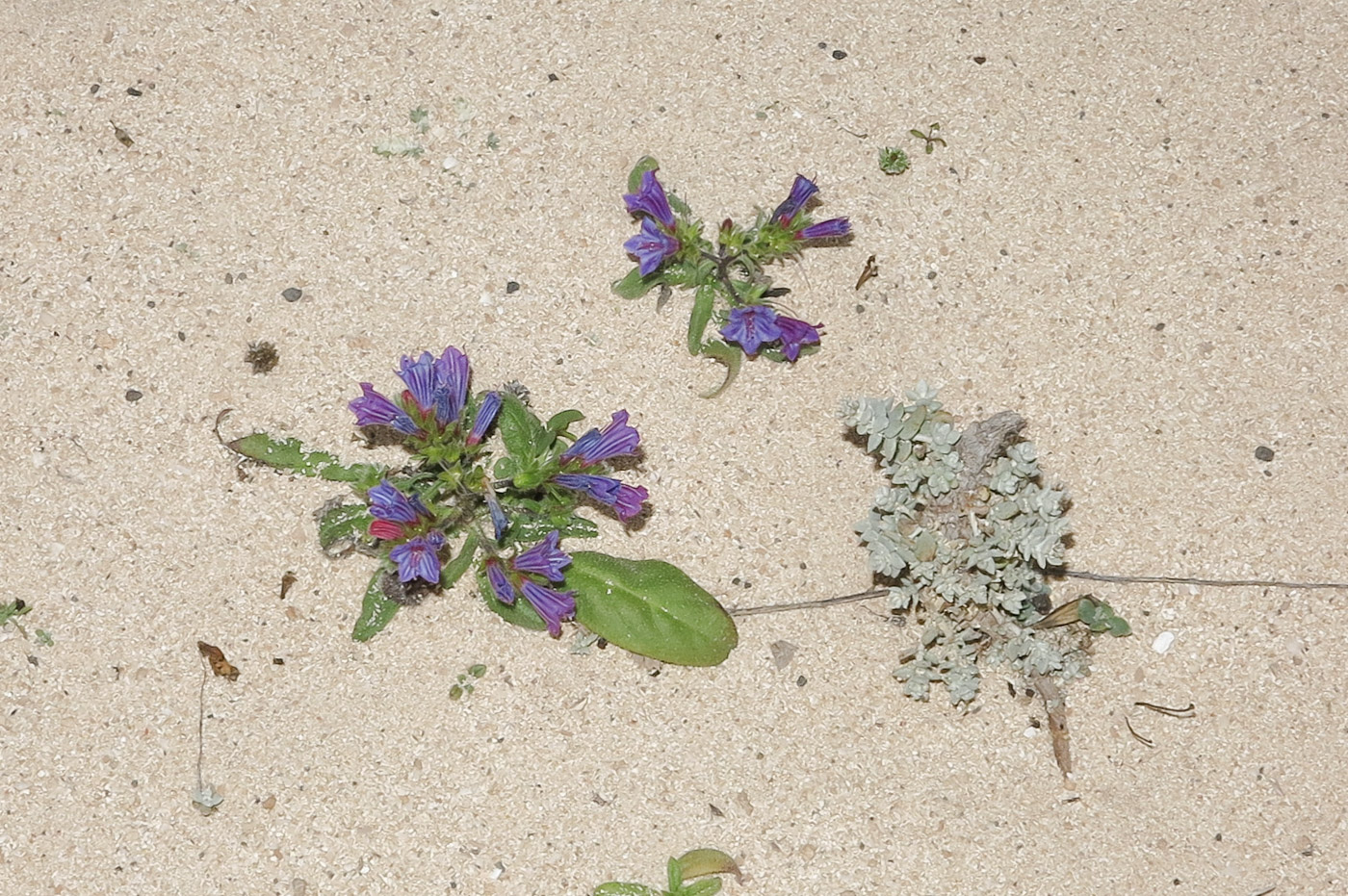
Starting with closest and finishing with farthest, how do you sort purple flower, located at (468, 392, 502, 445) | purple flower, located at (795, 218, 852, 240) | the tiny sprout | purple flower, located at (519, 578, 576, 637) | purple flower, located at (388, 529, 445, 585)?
purple flower, located at (388, 529, 445, 585), purple flower, located at (519, 578, 576, 637), purple flower, located at (468, 392, 502, 445), purple flower, located at (795, 218, 852, 240), the tiny sprout

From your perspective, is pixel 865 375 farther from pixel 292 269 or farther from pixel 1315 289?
pixel 292 269

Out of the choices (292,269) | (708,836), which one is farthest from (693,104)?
(708,836)

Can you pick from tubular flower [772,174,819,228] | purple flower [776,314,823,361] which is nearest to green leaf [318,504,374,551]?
purple flower [776,314,823,361]

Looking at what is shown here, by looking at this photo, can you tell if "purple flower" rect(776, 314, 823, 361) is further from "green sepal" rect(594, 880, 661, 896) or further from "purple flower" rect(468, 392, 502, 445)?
"green sepal" rect(594, 880, 661, 896)

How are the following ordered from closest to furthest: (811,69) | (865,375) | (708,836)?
1. (708,836)
2. (865,375)
3. (811,69)

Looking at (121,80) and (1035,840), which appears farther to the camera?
(121,80)

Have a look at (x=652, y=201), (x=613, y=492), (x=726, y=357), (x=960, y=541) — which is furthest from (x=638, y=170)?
(x=960, y=541)

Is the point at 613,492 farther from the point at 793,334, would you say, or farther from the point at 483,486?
the point at 793,334

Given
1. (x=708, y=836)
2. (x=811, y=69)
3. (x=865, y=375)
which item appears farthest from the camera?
(x=811, y=69)
